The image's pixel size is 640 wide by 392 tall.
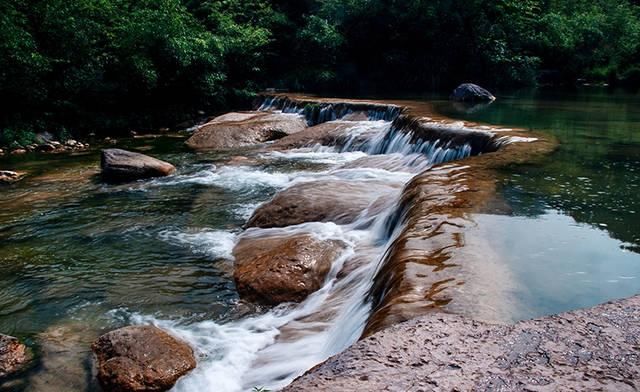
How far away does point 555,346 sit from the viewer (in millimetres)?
2900

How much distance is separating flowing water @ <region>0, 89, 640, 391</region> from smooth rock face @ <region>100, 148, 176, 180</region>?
0.27 m

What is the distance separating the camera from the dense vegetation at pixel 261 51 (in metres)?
16.5

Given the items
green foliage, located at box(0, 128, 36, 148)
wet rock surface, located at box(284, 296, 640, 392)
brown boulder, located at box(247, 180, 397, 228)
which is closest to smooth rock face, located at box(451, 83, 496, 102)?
brown boulder, located at box(247, 180, 397, 228)

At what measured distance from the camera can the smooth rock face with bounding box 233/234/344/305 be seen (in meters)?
5.82

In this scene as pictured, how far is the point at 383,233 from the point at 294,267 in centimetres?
130

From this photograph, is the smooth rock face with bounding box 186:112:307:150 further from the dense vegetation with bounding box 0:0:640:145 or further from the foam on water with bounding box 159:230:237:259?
→ the foam on water with bounding box 159:230:237:259

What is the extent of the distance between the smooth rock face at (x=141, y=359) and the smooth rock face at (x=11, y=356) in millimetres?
699

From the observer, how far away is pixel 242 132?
16.1m

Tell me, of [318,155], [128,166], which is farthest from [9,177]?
[318,155]

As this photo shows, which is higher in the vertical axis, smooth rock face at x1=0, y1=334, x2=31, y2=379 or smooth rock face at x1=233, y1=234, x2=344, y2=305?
smooth rock face at x1=233, y1=234, x2=344, y2=305

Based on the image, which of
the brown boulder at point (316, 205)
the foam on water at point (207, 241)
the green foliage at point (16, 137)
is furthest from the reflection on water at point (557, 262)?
the green foliage at point (16, 137)

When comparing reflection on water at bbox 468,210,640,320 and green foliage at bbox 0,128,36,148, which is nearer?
reflection on water at bbox 468,210,640,320

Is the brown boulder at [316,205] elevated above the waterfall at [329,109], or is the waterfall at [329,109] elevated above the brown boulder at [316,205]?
the waterfall at [329,109]

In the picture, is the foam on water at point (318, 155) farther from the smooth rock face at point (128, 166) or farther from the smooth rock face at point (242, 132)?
the smooth rock face at point (128, 166)
